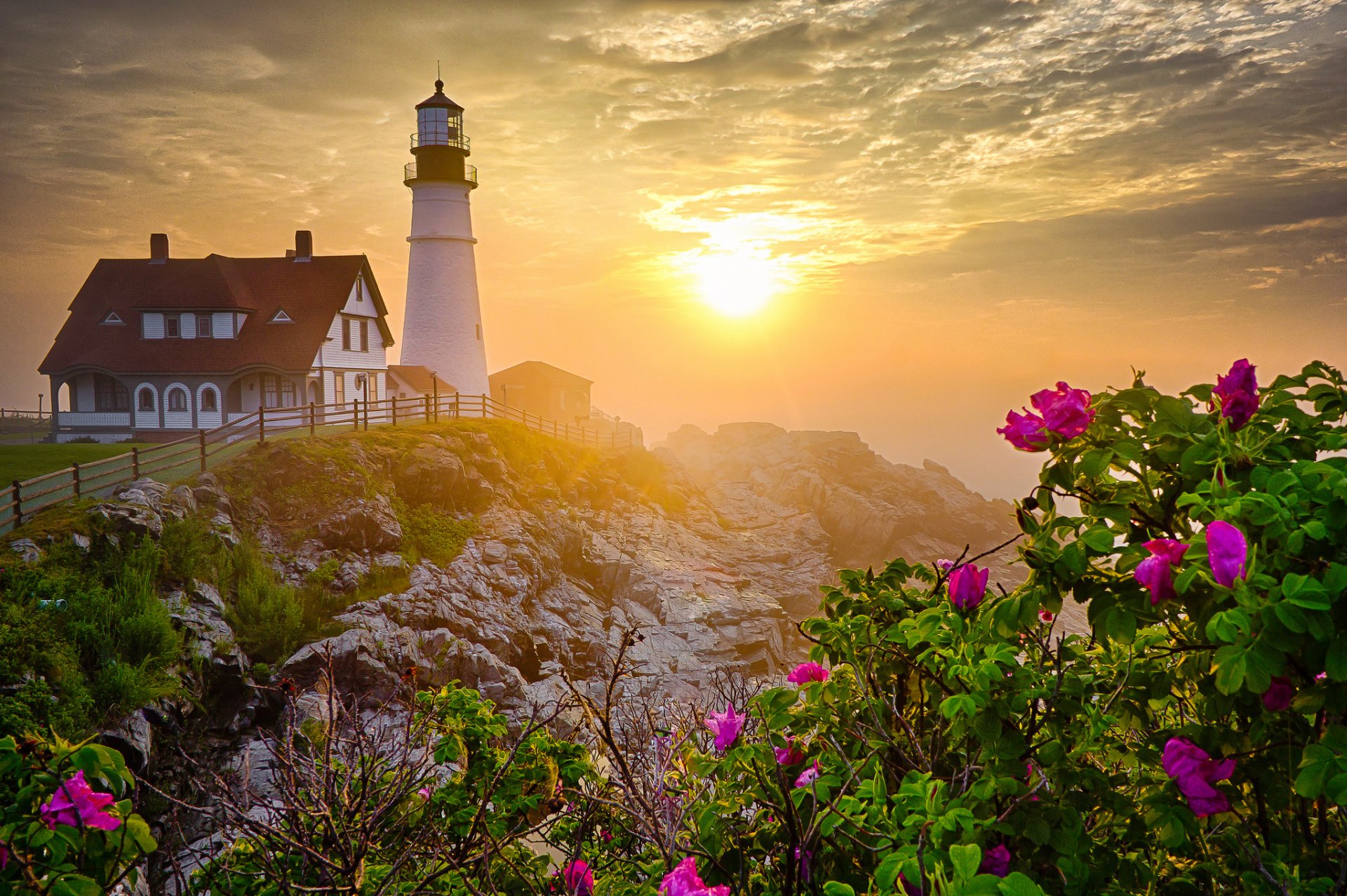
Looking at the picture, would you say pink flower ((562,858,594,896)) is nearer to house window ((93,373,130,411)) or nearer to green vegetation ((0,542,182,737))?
green vegetation ((0,542,182,737))

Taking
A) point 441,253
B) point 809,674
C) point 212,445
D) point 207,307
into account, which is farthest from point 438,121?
point 809,674

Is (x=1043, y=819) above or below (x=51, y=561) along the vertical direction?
above

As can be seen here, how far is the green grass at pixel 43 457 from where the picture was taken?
23.7 metres

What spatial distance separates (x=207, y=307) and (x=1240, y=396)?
132 ft

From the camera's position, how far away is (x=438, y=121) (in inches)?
1516

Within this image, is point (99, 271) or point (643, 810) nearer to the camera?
point (643, 810)

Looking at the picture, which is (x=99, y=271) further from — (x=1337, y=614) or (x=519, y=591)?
(x=1337, y=614)

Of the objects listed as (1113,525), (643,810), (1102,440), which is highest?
(1102,440)

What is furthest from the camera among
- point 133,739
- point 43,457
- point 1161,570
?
point 43,457

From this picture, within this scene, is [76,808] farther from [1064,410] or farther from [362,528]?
[362,528]

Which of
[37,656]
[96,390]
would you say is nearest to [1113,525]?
[37,656]

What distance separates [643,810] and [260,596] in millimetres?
18476

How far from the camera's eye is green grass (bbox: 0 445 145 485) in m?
23.7

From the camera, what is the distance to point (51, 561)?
613 inches
